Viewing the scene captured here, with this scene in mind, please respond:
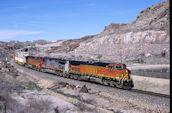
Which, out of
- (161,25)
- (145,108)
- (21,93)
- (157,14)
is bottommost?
(145,108)

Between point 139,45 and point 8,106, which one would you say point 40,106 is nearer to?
point 8,106

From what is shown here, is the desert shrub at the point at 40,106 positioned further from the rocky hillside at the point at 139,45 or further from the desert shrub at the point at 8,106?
the rocky hillside at the point at 139,45

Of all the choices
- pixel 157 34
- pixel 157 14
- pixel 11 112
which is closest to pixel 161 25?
pixel 157 34

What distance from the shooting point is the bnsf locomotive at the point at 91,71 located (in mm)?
18922

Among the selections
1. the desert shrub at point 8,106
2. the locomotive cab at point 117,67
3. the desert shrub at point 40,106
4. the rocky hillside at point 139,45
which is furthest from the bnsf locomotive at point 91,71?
the rocky hillside at point 139,45

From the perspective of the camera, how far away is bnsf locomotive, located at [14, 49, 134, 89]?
1892 cm

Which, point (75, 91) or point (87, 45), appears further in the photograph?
point (87, 45)

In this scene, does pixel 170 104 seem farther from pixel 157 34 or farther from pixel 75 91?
pixel 157 34

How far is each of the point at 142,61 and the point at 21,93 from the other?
31.2 meters

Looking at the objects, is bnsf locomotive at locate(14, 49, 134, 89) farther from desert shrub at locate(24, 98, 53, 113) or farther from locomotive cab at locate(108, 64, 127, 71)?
desert shrub at locate(24, 98, 53, 113)

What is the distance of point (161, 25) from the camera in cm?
5353

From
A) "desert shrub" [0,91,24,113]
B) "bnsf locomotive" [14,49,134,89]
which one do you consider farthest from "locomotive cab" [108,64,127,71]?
"desert shrub" [0,91,24,113]

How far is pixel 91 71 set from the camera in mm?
22625

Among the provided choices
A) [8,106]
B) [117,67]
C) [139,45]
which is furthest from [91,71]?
[139,45]
